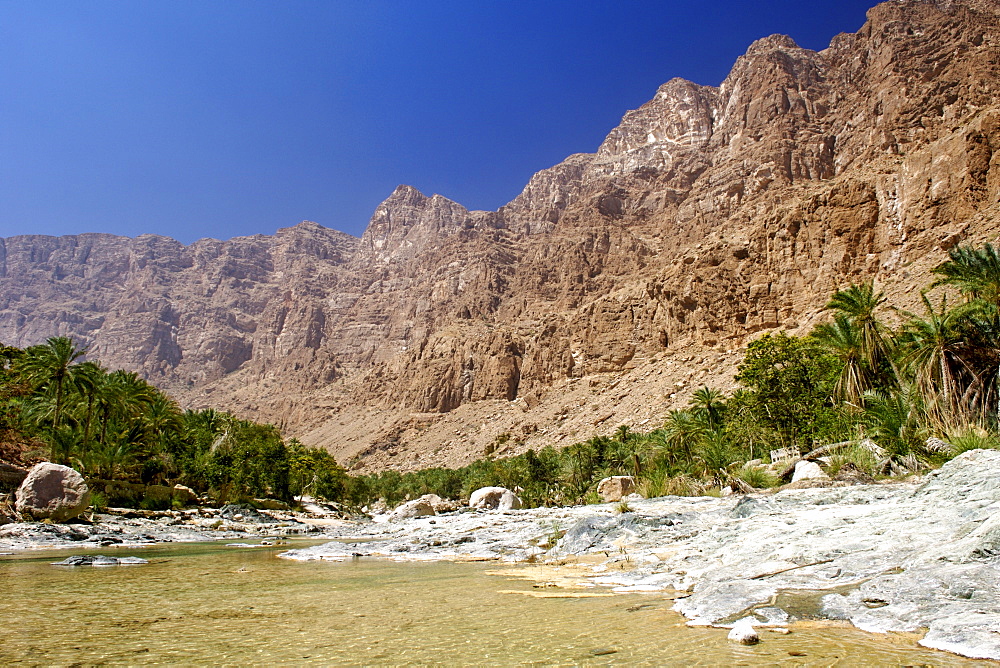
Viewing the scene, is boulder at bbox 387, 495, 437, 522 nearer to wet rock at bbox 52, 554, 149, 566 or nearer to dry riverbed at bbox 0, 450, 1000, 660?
dry riverbed at bbox 0, 450, 1000, 660

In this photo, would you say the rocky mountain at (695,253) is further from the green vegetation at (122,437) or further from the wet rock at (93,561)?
the wet rock at (93,561)

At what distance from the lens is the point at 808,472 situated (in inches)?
631

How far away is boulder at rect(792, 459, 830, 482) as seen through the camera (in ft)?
49.3

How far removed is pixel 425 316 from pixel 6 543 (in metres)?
166

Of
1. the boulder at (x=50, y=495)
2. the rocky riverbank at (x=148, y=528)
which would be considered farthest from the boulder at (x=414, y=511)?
the boulder at (x=50, y=495)

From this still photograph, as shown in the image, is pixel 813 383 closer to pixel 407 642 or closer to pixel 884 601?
pixel 884 601

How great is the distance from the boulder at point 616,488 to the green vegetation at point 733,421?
104 centimetres

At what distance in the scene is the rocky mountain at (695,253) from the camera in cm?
8306

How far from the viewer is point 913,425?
1673cm

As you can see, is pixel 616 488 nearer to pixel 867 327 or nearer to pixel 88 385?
pixel 867 327

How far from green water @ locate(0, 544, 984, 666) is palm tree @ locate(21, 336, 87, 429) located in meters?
27.6

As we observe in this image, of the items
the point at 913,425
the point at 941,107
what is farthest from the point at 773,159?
the point at 913,425

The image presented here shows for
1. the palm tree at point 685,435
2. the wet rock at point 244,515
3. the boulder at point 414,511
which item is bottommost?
the boulder at point 414,511

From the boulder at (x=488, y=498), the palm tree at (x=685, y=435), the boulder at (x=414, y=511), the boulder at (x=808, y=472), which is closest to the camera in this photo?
the boulder at (x=808, y=472)
